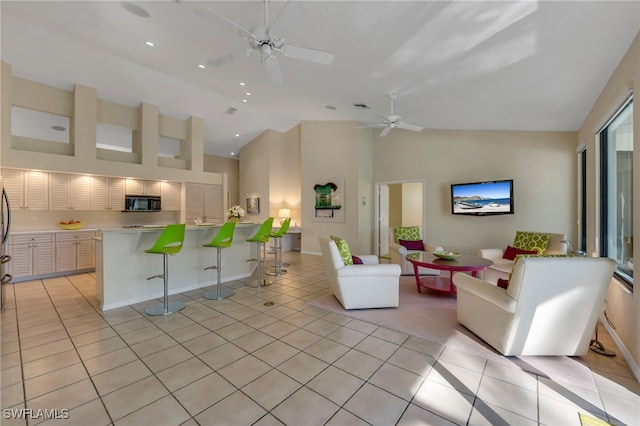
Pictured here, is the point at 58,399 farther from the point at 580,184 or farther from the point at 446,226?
the point at 580,184

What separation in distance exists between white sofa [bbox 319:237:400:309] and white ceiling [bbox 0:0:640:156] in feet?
8.53

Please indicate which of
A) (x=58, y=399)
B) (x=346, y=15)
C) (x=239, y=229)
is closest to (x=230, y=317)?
(x=58, y=399)

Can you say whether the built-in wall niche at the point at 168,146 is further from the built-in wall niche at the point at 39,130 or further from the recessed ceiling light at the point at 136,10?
the recessed ceiling light at the point at 136,10

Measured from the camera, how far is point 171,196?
704 cm

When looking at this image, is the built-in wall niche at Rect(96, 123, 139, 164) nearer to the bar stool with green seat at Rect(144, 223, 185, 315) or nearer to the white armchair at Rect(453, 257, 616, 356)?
the bar stool with green seat at Rect(144, 223, 185, 315)

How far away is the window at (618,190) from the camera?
269cm

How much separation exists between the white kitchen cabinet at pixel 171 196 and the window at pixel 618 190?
8324mm

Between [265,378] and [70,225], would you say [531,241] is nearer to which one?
[265,378]

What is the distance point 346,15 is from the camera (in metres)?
2.82

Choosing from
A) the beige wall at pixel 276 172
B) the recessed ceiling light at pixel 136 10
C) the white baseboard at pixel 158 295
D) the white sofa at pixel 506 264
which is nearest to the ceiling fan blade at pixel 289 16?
the recessed ceiling light at pixel 136 10

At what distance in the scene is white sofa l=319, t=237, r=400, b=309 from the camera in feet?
11.3

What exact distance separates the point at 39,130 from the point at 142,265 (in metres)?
5.76

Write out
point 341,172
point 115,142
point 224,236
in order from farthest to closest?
point 115,142
point 341,172
point 224,236

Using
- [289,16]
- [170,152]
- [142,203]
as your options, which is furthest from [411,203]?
[170,152]
